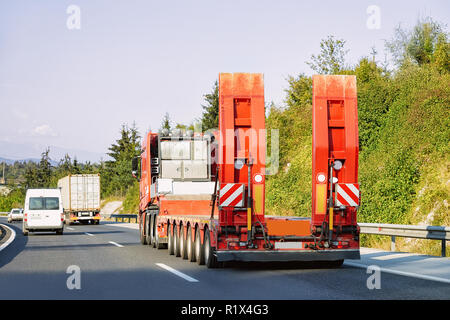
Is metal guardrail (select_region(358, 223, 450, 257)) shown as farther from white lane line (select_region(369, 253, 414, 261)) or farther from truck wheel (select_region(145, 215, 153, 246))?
truck wheel (select_region(145, 215, 153, 246))

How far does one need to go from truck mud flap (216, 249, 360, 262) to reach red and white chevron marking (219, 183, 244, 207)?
3.09 ft

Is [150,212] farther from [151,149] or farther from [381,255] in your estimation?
[381,255]

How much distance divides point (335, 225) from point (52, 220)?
2088 cm

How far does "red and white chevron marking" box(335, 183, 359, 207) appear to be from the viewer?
13578 millimetres

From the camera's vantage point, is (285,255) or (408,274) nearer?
(408,274)

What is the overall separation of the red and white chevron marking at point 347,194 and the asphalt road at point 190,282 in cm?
133

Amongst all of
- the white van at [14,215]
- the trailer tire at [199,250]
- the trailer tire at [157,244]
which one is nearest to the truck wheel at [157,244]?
the trailer tire at [157,244]

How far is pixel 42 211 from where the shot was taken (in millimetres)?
31625

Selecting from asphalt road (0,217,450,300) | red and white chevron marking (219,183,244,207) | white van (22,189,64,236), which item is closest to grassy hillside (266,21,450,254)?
asphalt road (0,217,450,300)

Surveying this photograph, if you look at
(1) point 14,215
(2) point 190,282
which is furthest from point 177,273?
(1) point 14,215

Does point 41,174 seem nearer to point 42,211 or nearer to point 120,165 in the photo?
point 120,165

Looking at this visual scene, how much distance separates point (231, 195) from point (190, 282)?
221 cm
